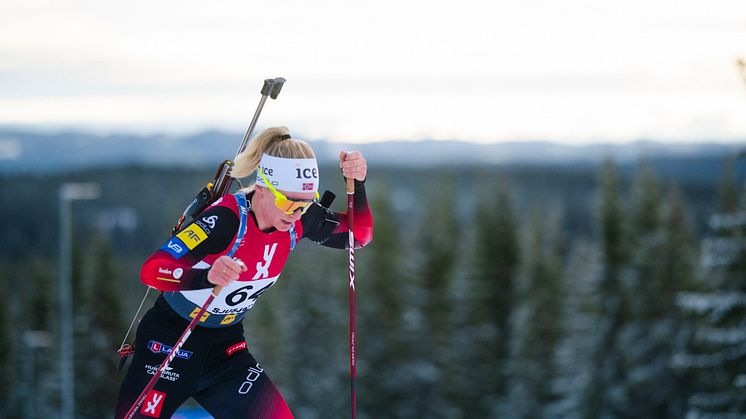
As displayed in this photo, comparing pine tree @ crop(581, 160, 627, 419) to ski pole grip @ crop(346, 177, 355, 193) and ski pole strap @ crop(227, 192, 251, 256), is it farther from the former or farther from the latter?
ski pole strap @ crop(227, 192, 251, 256)

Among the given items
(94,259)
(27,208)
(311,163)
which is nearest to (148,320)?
(311,163)

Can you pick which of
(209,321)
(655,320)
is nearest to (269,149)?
(209,321)

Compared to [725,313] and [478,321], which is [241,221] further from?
[478,321]

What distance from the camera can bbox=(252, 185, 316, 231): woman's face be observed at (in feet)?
19.0

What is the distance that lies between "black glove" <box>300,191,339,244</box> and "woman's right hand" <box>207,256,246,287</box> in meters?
1.00

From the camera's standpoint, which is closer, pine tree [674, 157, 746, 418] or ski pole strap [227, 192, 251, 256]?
ski pole strap [227, 192, 251, 256]

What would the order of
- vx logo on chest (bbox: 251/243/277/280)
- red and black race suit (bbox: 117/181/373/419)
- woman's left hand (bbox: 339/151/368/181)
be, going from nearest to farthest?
red and black race suit (bbox: 117/181/373/419) < vx logo on chest (bbox: 251/243/277/280) < woman's left hand (bbox: 339/151/368/181)

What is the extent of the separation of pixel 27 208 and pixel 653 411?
179m

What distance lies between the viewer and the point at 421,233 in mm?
47406

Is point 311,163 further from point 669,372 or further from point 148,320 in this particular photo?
point 669,372

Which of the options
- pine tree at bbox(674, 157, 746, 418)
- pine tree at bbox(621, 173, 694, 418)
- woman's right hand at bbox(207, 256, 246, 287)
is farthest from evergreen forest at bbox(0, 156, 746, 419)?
woman's right hand at bbox(207, 256, 246, 287)

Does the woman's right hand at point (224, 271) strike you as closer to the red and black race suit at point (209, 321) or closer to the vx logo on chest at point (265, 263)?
the red and black race suit at point (209, 321)

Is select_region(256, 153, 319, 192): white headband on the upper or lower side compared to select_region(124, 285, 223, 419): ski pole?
upper

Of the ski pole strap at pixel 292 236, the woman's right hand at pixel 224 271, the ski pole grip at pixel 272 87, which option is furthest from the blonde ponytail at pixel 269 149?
the woman's right hand at pixel 224 271
